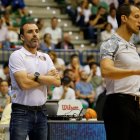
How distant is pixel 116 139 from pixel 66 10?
15.0 metres

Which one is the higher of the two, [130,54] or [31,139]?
[130,54]

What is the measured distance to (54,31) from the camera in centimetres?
1891

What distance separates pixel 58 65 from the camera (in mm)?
16016

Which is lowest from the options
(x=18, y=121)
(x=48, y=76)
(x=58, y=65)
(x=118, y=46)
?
(x=58, y=65)

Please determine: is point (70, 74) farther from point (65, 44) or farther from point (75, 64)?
point (65, 44)

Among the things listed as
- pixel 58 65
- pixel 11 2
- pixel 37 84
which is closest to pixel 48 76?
pixel 37 84

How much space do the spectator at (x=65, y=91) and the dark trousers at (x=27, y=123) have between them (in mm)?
6857

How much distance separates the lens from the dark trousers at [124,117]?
20.9ft

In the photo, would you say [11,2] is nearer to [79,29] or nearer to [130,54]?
[79,29]

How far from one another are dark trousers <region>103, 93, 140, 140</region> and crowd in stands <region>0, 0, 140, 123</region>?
5767mm

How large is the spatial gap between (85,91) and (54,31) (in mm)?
4074

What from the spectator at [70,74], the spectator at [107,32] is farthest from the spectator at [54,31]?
the spectator at [70,74]

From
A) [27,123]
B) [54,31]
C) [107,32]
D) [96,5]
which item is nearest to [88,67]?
[54,31]

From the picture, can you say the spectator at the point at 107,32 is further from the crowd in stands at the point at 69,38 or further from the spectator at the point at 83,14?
the spectator at the point at 83,14
